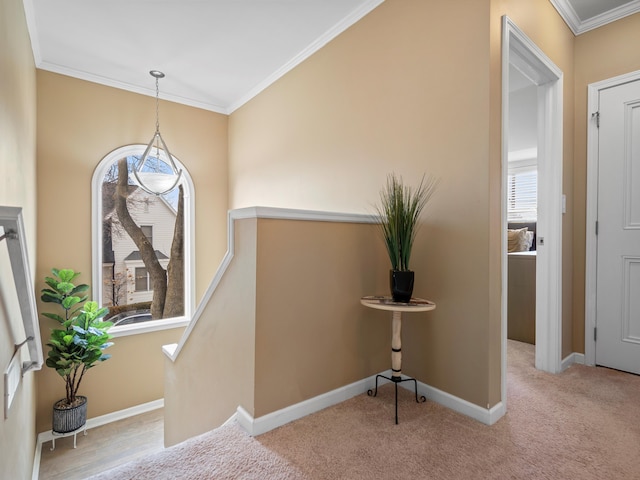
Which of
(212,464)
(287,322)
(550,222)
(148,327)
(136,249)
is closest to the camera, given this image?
(212,464)

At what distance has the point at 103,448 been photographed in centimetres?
305

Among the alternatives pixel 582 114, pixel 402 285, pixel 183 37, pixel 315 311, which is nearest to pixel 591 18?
pixel 582 114

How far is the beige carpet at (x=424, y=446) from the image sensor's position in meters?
1.33

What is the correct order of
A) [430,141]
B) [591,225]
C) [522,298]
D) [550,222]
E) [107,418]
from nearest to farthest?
[430,141] < [550,222] < [591,225] < [522,298] < [107,418]

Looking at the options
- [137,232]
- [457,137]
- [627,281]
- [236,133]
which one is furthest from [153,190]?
[627,281]

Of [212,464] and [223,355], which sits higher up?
[223,355]

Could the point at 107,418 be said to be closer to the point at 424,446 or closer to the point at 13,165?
the point at 13,165

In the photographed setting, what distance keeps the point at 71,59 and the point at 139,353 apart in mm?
2883

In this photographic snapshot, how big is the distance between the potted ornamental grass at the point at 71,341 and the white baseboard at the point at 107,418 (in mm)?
186

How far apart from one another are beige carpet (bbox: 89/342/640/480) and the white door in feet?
1.63

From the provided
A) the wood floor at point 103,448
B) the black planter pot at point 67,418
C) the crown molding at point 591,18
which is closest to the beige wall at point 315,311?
the crown molding at point 591,18

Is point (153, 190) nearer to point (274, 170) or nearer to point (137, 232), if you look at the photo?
point (137, 232)

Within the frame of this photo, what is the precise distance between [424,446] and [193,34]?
3166 millimetres

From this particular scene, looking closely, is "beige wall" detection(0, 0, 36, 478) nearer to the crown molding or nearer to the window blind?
the crown molding
